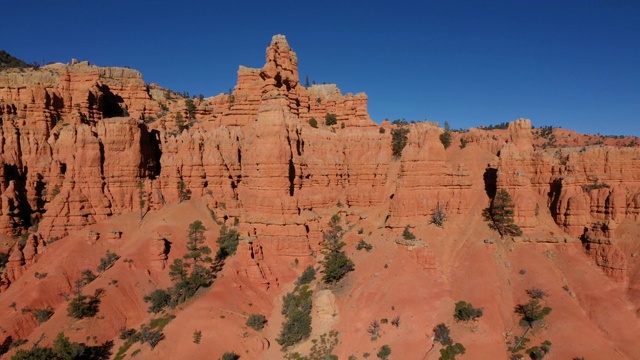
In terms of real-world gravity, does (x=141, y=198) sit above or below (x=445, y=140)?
below

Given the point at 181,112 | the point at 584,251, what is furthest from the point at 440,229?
the point at 181,112

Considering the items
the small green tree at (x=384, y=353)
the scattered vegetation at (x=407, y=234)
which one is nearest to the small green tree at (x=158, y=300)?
the small green tree at (x=384, y=353)

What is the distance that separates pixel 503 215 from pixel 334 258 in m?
17.8

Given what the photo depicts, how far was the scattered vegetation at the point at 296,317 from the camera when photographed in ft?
115

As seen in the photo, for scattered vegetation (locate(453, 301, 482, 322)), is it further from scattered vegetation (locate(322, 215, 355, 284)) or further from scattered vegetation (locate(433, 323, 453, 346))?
scattered vegetation (locate(322, 215, 355, 284))

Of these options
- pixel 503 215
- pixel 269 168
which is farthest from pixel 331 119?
pixel 503 215

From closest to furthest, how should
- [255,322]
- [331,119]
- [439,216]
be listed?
[255,322] < [439,216] < [331,119]

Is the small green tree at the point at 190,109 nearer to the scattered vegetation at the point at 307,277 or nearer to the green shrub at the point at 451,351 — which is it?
the scattered vegetation at the point at 307,277

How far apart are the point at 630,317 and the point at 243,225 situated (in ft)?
123

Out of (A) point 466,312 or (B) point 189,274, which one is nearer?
(A) point 466,312

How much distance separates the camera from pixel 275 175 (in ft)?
147

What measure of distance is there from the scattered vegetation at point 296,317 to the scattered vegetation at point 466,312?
13.1 meters

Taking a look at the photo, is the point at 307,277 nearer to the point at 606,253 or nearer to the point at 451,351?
the point at 451,351

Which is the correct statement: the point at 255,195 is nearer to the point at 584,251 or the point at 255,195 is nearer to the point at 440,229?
the point at 440,229
